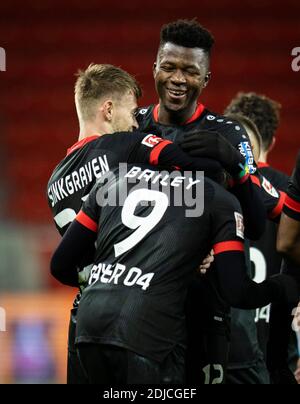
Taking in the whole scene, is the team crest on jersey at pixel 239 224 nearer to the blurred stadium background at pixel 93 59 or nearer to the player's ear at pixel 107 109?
the player's ear at pixel 107 109

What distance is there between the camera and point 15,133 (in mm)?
11055

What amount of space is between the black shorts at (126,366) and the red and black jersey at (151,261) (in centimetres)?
3

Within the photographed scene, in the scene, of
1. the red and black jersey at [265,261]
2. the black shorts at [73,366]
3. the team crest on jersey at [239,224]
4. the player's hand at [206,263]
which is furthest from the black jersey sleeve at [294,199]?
the red and black jersey at [265,261]

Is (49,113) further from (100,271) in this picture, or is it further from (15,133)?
(100,271)

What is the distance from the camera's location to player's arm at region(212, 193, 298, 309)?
2.80m

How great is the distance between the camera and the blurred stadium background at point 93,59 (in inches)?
429

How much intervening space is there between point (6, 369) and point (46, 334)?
0.47m

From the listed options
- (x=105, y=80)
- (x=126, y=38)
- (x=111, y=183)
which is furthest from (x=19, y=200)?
(x=111, y=183)

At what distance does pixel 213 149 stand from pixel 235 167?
0.39ft

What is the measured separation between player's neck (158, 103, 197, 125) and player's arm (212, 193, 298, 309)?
871mm

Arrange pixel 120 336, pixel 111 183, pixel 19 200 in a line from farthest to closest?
pixel 19 200, pixel 111 183, pixel 120 336

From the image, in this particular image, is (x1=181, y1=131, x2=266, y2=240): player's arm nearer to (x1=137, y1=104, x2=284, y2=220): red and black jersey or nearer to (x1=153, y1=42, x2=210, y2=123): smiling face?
(x1=137, y1=104, x2=284, y2=220): red and black jersey

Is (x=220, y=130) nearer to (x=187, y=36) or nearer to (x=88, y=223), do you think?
(x=187, y=36)

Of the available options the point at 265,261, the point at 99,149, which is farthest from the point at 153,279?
the point at 265,261
